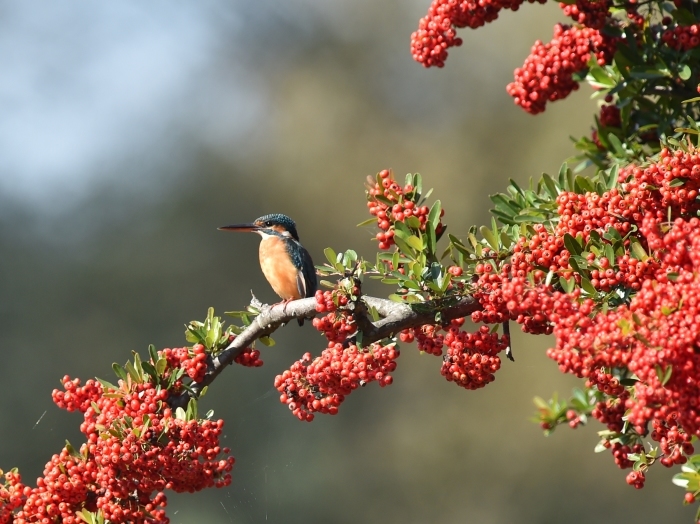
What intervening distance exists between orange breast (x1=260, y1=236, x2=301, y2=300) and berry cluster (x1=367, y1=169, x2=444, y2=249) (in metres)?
1.60

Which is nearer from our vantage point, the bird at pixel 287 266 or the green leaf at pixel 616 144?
the green leaf at pixel 616 144

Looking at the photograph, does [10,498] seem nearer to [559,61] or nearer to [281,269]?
[281,269]

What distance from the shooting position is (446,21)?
3.00m

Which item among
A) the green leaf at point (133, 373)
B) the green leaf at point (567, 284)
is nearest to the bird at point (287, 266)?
the green leaf at point (133, 373)

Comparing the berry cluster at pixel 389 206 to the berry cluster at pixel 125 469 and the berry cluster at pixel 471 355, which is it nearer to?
the berry cluster at pixel 471 355

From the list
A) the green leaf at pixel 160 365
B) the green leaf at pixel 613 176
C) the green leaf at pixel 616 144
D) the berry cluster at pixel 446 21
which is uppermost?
the berry cluster at pixel 446 21

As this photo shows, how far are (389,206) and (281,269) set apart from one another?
166 centimetres

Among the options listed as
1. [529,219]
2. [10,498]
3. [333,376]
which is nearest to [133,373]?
[10,498]

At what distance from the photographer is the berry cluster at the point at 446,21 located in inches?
115

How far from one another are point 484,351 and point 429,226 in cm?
36

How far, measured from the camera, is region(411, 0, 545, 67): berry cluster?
2912 millimetres

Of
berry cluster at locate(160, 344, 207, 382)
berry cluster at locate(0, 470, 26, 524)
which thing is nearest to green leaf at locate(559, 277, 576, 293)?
berry cluster at locate(160, 344, 207, 382)

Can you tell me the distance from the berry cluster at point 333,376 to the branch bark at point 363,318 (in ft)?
0.18

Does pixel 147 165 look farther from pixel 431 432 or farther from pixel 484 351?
pixel 484 351
